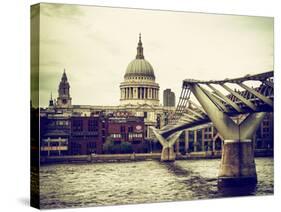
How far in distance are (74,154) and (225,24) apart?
3.68 metres

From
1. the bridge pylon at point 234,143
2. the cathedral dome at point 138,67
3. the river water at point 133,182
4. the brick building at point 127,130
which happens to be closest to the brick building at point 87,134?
the brick building at point 127,130

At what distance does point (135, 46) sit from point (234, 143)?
2.66m

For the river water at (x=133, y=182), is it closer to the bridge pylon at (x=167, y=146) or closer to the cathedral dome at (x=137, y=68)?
the bridge pylon at (x=167, y=146)

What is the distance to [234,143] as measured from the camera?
51.2 ft

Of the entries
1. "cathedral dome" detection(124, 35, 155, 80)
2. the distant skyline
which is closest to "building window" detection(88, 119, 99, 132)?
the distant skyline

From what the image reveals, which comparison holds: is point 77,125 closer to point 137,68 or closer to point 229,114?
point 137,68

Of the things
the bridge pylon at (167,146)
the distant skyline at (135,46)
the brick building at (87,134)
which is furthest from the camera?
the bridge pylon at (167,146)

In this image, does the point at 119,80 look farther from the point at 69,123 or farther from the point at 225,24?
the point at 225,24

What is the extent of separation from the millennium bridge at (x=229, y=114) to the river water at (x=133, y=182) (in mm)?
223

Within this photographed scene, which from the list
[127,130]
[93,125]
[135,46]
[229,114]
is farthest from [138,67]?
[229,114]

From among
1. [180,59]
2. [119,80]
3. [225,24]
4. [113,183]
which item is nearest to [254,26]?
[225,24]

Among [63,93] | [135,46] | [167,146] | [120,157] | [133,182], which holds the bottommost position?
[133,182]

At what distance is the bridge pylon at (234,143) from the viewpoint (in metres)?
15.5

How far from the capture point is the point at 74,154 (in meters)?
14.2
